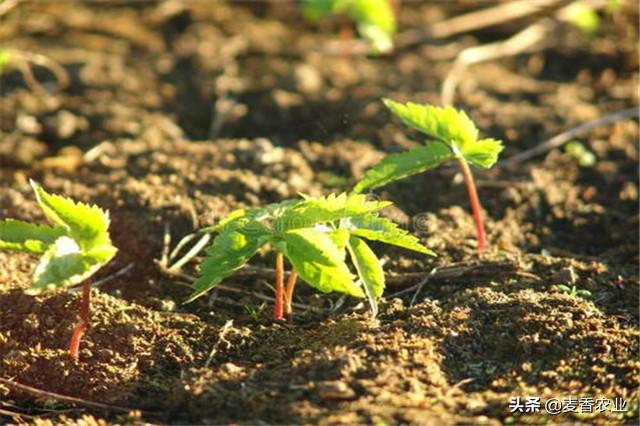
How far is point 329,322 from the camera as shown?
2.54 metres

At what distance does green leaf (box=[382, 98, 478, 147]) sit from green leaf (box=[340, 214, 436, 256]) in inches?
17.2

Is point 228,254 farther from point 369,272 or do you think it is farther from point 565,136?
point 565,136

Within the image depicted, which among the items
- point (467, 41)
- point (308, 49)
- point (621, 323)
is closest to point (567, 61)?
point (467, 41)

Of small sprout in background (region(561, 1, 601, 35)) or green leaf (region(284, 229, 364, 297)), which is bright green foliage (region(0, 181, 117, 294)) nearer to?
green leaf (region(284, 229, 364, 297))

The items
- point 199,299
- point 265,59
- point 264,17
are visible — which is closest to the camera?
point 199,299

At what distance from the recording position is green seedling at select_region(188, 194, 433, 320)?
224 centimetres

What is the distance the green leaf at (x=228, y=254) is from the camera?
2305mm

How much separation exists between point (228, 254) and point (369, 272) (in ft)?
1.22

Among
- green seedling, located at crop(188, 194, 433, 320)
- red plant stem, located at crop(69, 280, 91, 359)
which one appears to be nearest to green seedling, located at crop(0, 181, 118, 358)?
red plant stem, located at crop(69, 280, 91, 359)

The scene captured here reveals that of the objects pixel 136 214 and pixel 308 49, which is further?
pixel 308 49

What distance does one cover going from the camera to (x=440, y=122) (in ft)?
8.94

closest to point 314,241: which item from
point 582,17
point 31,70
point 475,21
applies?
point 31,70

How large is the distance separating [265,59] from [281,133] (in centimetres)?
88

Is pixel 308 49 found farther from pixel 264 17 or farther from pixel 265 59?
pixel 264 17
